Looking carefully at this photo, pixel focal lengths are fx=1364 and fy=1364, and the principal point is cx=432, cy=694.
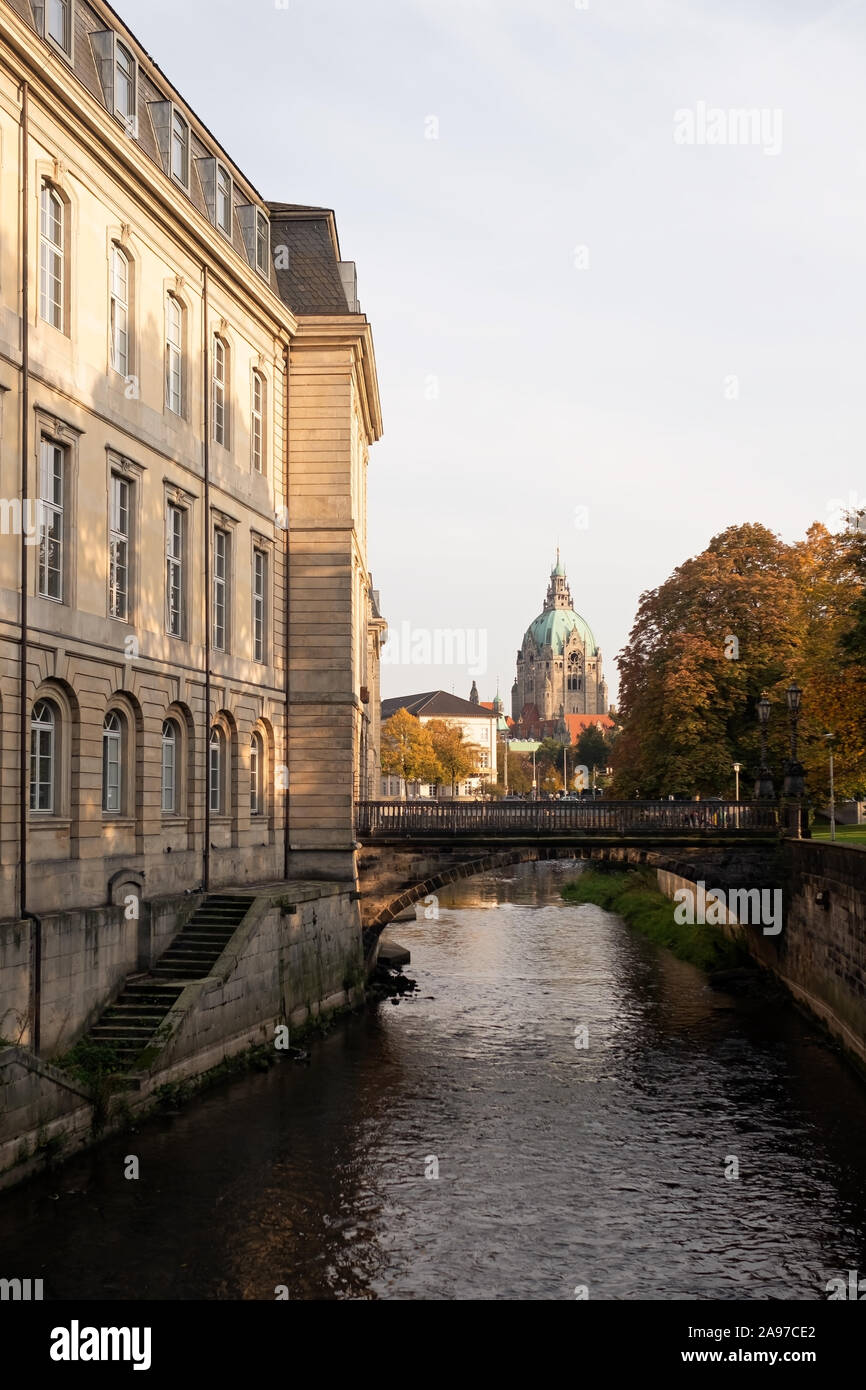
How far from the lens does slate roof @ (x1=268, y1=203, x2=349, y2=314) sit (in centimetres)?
3616

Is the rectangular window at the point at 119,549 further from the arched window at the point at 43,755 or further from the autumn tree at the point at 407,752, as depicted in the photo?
the autumn tree at the point at 407,752

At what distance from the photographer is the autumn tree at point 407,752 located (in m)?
109

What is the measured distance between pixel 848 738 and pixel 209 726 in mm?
18645

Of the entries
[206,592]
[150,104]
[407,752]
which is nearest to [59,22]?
[150,104]

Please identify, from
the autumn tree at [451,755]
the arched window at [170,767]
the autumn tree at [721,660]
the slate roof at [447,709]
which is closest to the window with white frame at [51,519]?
the arched window at [170,767]

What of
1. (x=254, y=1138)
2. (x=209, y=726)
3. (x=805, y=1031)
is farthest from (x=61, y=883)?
(x=805, y=1031)

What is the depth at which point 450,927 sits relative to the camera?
55438 mm

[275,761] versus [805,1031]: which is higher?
[275,761]

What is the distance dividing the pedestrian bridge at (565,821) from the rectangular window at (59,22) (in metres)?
19.2

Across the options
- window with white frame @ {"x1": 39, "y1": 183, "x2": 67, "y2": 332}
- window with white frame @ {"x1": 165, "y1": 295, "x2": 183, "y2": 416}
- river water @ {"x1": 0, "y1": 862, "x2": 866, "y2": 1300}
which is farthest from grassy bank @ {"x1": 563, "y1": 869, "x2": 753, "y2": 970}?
window with white frame @ {"x1": 39, "y1": 183, "x2": 67, "y2": 332}

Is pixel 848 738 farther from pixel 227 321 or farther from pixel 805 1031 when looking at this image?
pixel 227 321

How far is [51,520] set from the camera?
2320cm

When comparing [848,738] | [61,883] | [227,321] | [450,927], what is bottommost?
[450,927]
